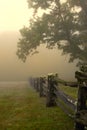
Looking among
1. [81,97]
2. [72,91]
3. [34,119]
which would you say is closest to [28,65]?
[72,91]

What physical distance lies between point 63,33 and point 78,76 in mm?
27008

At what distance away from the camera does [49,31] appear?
33.8 metres

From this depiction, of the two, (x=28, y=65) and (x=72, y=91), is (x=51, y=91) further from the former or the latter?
(x=28, y=65)

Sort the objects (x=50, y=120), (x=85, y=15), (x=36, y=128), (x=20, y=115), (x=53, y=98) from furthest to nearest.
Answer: (x=85, y=15) < (x=53, y=98) < (x=20, y=115) < (x=50, y=120) < (x=36, y=128)

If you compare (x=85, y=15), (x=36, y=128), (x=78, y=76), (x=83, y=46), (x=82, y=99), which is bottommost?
(x=36, y=128)

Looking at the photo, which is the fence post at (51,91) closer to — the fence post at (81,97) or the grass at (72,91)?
the grass at (72,91)

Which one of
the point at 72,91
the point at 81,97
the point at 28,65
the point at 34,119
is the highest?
the point at 28,65

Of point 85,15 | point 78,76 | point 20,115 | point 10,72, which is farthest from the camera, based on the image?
point 10,72

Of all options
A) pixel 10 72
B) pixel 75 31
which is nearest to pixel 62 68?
pixel 10 72

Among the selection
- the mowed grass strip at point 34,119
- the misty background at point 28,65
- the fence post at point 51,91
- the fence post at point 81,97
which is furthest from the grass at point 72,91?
the misty background at point 28,65

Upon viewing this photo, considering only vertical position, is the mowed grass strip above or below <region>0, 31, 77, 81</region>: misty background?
below

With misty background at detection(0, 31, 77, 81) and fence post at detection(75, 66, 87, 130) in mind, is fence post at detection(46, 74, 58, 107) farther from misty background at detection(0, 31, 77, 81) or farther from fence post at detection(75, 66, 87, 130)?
misty background at detection(0, 31, 77, 81)

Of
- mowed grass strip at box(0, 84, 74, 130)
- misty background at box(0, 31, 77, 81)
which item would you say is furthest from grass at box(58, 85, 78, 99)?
misty background at box(0, 31, 77, 81)

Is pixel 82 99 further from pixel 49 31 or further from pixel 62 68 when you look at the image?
pixel 62 68
